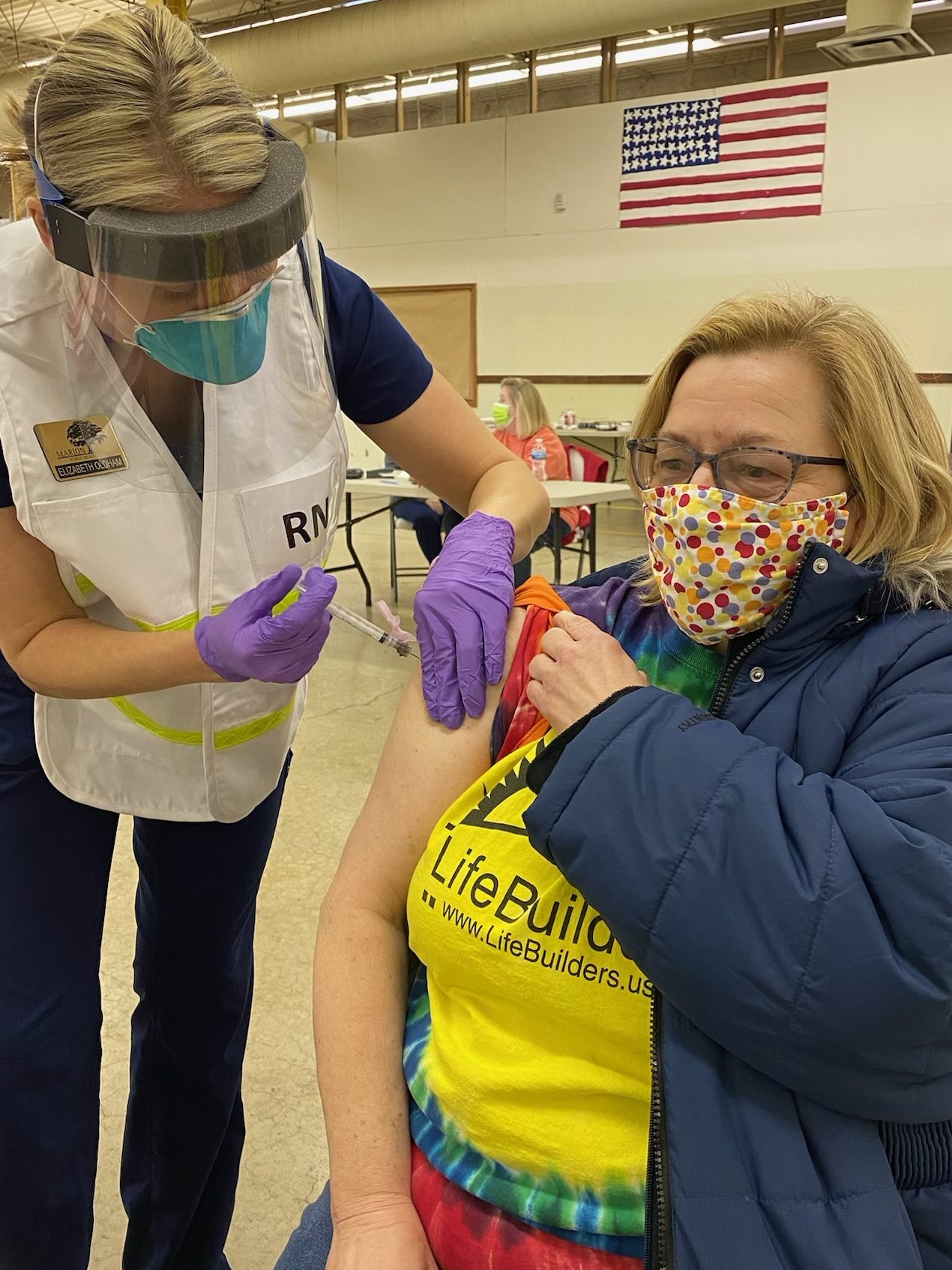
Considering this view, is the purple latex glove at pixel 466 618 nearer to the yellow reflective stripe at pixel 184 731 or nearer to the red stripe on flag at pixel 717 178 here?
the yellow reflective stripe at pixel 184 731

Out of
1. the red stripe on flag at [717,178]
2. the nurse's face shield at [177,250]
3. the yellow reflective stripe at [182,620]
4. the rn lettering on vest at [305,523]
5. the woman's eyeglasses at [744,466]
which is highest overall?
the red stripe on flag at [717,178]

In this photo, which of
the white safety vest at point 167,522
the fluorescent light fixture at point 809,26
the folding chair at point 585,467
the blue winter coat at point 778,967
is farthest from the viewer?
the fluorescent light fixture at point 809,26

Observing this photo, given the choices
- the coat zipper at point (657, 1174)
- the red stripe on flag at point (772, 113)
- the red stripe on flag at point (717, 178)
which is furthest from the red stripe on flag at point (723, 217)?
the coat zipper at point (657, 1174)

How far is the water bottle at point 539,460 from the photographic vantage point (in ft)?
→ 18.0

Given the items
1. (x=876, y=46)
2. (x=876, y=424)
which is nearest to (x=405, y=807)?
(x=876, y=424)

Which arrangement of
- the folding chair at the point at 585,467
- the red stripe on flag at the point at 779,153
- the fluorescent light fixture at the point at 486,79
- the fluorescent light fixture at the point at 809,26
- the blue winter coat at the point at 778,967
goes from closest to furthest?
the blue winter coat at the point at 778,967 < the folding chair at the point at 585,467 < the red stripe on flag at the point at 779,153 < the fluorescent light fixture at the point at 809,26 < the fluorescent light fixture at the point at 486,79

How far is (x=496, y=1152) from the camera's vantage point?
0.87m

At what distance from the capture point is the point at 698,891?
0.74 metres

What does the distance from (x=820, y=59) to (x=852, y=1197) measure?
10.7 meters

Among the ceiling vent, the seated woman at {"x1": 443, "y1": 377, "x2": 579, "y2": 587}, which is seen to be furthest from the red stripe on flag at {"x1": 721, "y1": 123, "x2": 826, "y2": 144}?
the seated woman at {"x1": 443, "y1": 377, "x2": 579, "y2": 587}

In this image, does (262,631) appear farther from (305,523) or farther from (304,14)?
(304,14)

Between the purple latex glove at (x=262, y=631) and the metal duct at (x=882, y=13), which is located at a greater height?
the metal duct at (x=882, y=13)

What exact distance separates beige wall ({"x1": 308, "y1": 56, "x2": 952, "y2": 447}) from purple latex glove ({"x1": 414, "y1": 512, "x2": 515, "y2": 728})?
236 inches

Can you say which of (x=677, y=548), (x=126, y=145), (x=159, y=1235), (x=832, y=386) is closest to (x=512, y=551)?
(x=677, y=548)
